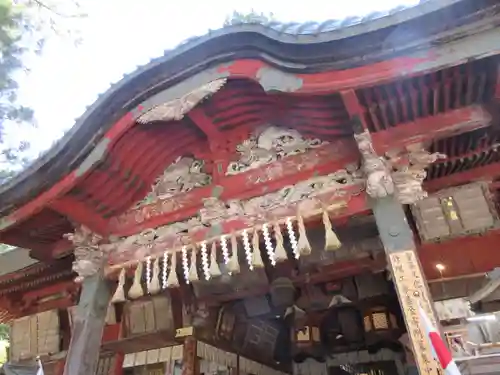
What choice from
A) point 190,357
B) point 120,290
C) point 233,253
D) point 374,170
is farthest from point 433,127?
point 190,357

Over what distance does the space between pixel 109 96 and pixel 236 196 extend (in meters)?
1.97

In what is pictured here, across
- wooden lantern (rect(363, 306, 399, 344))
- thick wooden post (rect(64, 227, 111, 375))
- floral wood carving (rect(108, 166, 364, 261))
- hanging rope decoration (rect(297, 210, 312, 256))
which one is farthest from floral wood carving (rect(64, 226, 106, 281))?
wooden lantern (rect(363, 306, 399, 344))

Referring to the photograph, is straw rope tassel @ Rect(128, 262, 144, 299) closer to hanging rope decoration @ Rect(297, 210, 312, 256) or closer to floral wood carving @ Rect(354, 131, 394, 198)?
hanging rope decoration @ Rect(297, 210, 312, 256)

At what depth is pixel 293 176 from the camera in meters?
5.04

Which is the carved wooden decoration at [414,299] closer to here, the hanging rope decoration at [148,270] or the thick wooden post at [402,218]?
the thick wooden post at [402,218]

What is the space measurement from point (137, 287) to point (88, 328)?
31.5 inches

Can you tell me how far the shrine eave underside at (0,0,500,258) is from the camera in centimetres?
368

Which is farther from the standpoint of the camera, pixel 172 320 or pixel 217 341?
pixel 217 341

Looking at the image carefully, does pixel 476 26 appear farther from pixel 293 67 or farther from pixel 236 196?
pixel 236 196

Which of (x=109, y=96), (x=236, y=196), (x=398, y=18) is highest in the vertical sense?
(x=109, y=96)

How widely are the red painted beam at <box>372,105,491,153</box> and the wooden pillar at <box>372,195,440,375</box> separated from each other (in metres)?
0.66

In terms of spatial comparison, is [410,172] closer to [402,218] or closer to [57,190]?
[402,218]

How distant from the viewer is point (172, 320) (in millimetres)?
7629

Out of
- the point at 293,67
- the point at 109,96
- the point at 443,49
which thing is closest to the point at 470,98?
the point at 443,49
